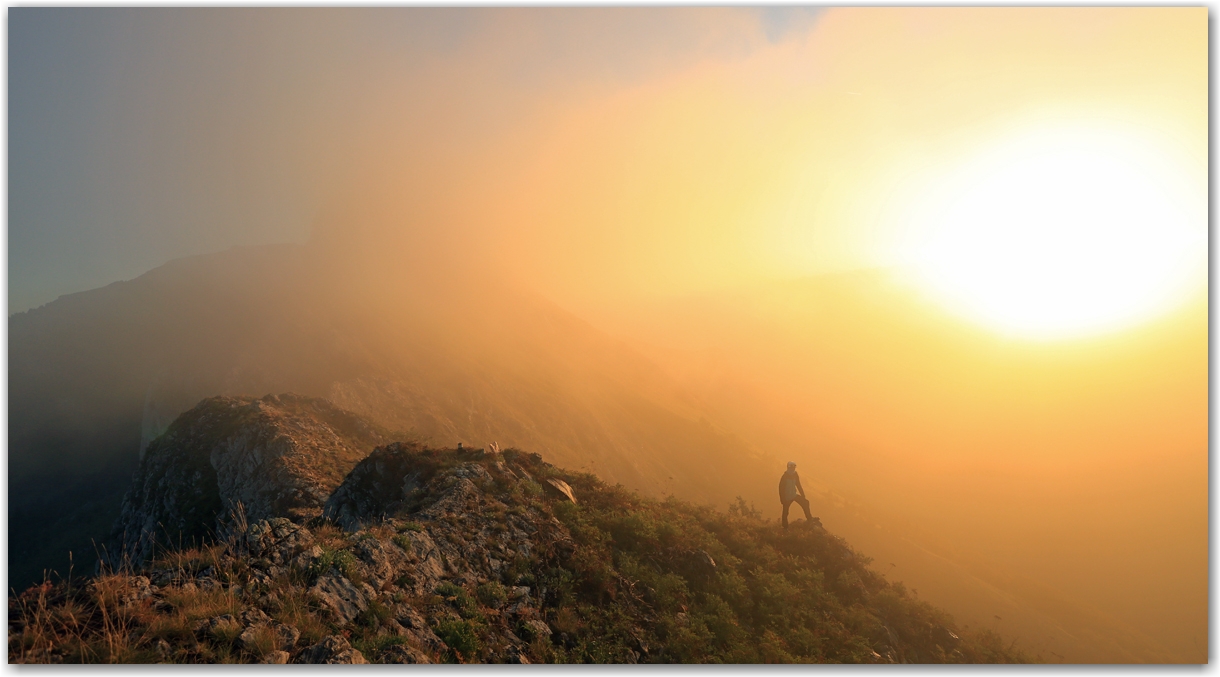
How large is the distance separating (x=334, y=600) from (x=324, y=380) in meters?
77.0

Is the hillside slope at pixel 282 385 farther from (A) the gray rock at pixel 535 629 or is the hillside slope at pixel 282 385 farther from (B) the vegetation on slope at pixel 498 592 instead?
(A) the gray rock at pixel 535 629

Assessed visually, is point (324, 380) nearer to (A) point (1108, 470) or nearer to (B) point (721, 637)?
(B) point (721, 637)

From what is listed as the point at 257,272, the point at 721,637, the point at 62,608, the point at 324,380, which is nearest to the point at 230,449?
the point at 62,608

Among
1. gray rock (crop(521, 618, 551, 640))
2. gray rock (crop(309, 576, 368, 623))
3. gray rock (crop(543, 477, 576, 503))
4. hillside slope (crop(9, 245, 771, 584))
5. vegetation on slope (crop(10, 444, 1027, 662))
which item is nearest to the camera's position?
vegetation on slope (crop(10, 444, 1027, 662))

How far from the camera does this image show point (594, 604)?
11.4 m

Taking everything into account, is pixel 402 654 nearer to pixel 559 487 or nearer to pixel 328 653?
pixel 328 653

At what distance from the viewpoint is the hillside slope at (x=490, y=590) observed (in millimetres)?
6551

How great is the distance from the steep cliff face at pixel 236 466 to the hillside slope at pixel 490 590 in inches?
303

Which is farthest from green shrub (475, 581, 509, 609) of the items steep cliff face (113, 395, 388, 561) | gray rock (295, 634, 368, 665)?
steep cliff face (113, 395, 388, 561)

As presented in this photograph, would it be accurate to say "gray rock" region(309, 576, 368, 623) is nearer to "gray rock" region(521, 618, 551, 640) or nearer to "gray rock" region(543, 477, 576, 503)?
"gray rock" region(521, 618, 551, 640)

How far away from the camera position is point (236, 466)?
91.0ft

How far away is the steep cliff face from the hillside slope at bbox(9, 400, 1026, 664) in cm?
771

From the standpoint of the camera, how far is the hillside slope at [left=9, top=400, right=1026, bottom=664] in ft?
21.5

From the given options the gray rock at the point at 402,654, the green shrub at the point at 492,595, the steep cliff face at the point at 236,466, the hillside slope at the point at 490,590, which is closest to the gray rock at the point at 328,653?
the hillside slope at the point at 490,590
